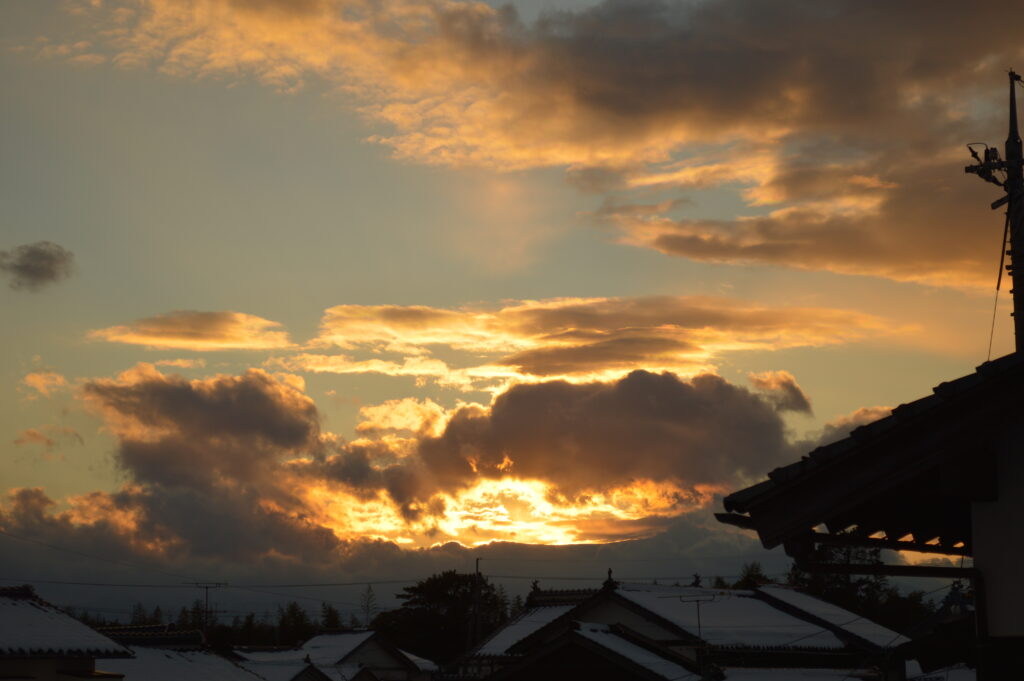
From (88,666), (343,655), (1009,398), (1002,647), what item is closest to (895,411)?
(1009,398)

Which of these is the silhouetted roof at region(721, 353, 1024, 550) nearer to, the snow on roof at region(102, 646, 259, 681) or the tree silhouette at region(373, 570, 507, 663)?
the snow on roof at region(102, 646, 259, 681)

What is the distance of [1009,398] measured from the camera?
28.0 ft

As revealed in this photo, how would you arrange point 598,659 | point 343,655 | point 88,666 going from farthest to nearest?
point 343,655
point 88,666
point 598,659

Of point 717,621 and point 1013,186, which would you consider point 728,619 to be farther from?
point 1013,186

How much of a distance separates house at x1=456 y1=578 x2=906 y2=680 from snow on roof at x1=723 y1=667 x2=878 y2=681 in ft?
0.65

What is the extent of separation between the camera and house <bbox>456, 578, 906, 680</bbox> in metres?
45.1

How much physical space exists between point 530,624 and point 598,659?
73.1 ft

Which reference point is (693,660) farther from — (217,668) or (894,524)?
(894,524)

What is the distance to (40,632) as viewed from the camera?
35938 mm

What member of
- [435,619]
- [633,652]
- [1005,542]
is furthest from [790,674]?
[435,619]

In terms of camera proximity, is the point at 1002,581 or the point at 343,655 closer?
the point at 1002,581

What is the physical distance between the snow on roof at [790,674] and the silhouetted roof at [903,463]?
33359 mm

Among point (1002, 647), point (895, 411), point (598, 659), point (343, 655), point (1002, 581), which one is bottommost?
point (343, 655)

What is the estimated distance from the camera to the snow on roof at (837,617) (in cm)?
5272
